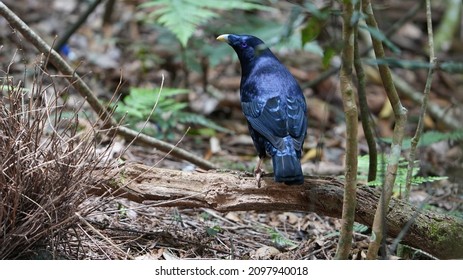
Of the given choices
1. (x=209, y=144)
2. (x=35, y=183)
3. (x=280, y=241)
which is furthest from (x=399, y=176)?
(x=209, y=144)

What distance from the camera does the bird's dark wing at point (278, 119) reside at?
323 centimetres

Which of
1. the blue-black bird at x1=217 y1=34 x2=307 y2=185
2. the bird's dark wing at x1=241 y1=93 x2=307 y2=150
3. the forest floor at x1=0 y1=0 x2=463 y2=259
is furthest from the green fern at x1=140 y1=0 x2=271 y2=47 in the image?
the bird's dark wing at x1=241 y1=93 x2=307 y2=150

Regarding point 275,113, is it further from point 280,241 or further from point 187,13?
point 187,13

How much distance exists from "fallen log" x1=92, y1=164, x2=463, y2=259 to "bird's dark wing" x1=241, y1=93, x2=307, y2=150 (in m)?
0.20

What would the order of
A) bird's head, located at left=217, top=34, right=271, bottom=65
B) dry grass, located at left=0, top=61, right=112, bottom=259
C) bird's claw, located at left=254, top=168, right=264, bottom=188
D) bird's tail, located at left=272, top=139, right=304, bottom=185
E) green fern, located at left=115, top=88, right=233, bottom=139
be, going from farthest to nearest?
1. green fern, located at left=115, top=88, right=233, bottom=139
2. bird's head, located at left=217, top=34, right=271, bottom=65
3. bird's claw, located at left=254, top=168, right=264, bottom=188
4. bird's tail, located at left=272, top=139, right=304, bottom=185
5. dry grass, located at left=0, top=61, right=112, bottom=259

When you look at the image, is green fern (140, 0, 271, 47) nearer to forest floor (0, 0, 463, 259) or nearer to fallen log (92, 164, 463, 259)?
forest floor (0, 0, 463, 259)

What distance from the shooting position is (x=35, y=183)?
278cm

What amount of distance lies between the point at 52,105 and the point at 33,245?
61 cm

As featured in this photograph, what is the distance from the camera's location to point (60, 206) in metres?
2.80

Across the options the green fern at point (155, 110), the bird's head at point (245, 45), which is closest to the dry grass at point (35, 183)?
the bird's head at point (245, 45)

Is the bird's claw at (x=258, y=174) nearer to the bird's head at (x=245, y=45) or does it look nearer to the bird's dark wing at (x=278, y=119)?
the bird's dark wing at (x=278, y=119)

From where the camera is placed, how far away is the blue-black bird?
10.1ft

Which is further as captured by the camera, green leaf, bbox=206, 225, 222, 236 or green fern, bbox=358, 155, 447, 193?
green leaf, bbox=206, 225, 222, 236
